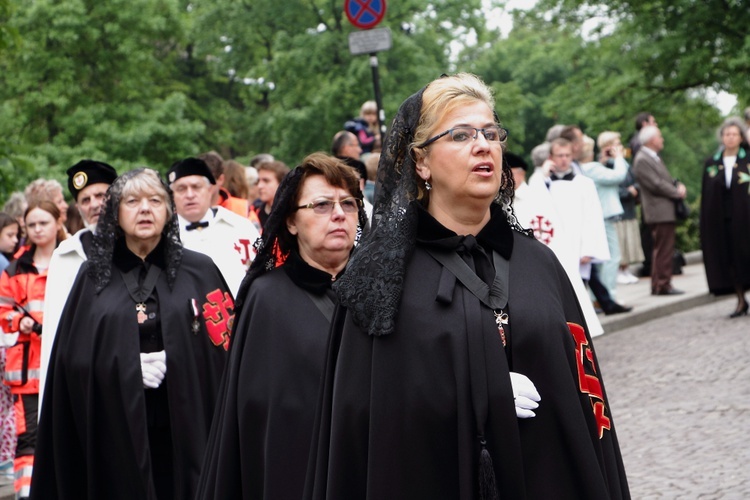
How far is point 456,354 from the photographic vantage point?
4012 millimetres

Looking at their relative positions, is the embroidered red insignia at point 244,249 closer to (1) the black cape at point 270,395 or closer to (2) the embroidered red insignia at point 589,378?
(1) the black cape at point 270,395

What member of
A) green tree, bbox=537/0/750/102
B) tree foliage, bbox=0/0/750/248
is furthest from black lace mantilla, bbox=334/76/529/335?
green tree, bbox=537/0/750/102

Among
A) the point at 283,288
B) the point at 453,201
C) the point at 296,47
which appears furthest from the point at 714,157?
the point at 296,47

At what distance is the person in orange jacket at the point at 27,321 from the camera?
8914 millimetres

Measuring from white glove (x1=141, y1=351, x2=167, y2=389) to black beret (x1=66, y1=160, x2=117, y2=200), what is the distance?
181 cm

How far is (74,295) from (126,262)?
32 centimetres

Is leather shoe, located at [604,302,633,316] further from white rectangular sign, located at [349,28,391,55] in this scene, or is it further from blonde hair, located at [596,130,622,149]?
white rectangular sign, located at [349,28,391,55]

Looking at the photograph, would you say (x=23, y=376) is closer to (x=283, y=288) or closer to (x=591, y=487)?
(x=283, y=288)

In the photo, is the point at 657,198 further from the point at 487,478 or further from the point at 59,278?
the point at 487,478

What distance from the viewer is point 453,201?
4.16m

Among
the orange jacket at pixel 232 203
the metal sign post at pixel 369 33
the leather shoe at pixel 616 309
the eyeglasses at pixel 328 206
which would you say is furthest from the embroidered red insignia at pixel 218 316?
the leather shoe at pixel 616 309

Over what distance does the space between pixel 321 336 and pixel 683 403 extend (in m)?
5.49

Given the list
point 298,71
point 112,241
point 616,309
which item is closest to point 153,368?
point 112,241

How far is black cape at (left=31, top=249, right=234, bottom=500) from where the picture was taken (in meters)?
7.07
